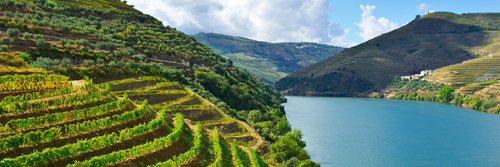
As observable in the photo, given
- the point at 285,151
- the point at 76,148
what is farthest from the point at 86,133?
the point at 285,151

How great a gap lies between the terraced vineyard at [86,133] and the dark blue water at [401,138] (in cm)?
5352

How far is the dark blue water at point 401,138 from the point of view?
102188mm

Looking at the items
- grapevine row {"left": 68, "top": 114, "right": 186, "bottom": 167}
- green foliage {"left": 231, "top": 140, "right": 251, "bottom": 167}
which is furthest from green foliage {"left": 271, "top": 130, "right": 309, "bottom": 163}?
grapevine row {"left": 68, "top": 114, "right": 186, "bottom": 167}

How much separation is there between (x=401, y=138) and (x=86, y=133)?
4322 inches

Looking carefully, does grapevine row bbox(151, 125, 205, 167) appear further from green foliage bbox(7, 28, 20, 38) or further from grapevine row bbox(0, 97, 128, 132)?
green foliage bbox(7, 28, 20, 38)

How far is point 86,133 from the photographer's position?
40.0 metres

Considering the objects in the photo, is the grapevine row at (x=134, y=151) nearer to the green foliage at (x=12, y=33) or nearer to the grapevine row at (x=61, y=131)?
the grapevine row at (x=61, y=131)

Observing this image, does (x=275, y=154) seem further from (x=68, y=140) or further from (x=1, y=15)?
(x=1, y=15)

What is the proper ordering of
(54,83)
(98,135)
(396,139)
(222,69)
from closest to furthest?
(98,135), (54,83), (396,139), (222,69)

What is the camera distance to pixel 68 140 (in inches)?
1506

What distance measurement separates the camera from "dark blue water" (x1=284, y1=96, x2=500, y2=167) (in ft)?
335

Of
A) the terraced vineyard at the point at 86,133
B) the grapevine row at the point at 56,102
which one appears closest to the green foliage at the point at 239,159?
the terraced vineyard at the point at 86,133

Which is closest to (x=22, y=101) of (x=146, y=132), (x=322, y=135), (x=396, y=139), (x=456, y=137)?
(x=146, y=132)

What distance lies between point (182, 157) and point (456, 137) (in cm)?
11355
